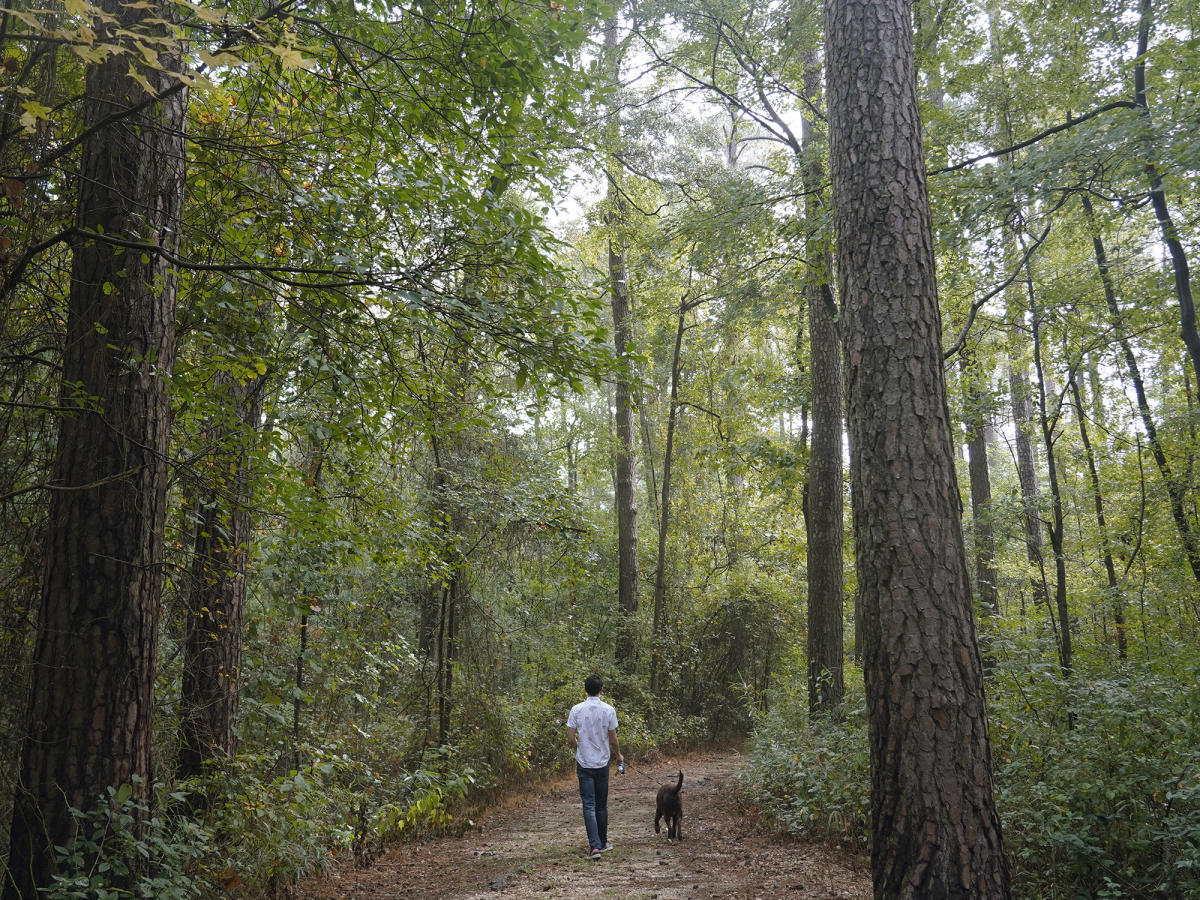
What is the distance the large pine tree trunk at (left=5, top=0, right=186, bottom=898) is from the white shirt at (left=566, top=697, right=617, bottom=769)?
4.33 metres

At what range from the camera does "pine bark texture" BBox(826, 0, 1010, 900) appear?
3.70 metres

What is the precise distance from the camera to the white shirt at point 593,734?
767cm

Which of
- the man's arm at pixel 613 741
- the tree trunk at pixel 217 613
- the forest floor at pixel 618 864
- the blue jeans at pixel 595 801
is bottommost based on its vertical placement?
A: the forest floor at pixel 618 864

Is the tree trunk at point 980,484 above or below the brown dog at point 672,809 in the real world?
above

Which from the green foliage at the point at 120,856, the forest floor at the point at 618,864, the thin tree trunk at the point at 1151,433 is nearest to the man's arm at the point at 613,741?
the forest floor at the point at 618,864

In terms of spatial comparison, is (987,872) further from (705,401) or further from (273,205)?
(705,401)

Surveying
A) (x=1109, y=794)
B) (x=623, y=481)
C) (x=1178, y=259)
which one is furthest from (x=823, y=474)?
(x=623, y=481)

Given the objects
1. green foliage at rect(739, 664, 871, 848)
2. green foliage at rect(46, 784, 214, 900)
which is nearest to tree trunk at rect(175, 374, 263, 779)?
green foliage at rect(46, 784, 214, 900)

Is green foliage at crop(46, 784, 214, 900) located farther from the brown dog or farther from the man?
the brown dog

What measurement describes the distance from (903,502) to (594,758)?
497cm

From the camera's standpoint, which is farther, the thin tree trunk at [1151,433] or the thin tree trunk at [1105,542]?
the thin tree trunk at [1105,542]

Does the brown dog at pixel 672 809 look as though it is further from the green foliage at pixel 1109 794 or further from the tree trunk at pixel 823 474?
the green foliage at pixel 1109 794

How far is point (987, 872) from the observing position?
3611mm

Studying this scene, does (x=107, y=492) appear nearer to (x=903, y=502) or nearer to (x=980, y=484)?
(x=903, y=502)
